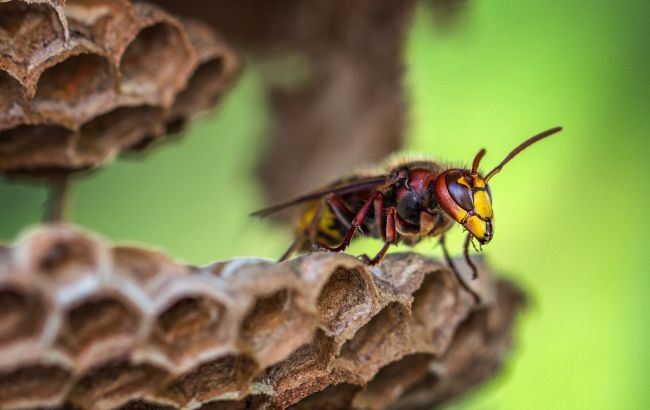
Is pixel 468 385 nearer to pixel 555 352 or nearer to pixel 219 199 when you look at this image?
pixel 555 352

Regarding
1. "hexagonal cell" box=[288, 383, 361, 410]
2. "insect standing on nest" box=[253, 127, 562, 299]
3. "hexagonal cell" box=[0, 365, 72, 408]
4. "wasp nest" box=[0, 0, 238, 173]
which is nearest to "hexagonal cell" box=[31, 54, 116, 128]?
"wasp nest" box=[0, 0, 238, 173]

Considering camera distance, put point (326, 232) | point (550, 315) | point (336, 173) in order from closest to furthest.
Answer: point (326, 232), point (550, 315), point (336, 173)

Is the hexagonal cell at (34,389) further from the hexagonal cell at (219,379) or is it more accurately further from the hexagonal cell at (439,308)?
the hexagonal cell at (439,308)

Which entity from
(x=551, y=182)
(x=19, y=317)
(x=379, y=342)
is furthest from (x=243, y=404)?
(x=551, y=182)

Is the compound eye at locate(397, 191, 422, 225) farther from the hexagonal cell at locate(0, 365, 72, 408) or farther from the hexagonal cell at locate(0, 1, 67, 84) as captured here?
the hexagonal cell at locate(0, 365, 72, 408)

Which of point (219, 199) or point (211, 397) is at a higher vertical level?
point (219, 199)

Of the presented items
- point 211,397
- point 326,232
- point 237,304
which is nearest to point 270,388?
point 211,397

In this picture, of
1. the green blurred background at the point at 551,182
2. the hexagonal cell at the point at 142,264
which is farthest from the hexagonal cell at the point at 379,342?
the hexagonal cell at the point at 142,264
